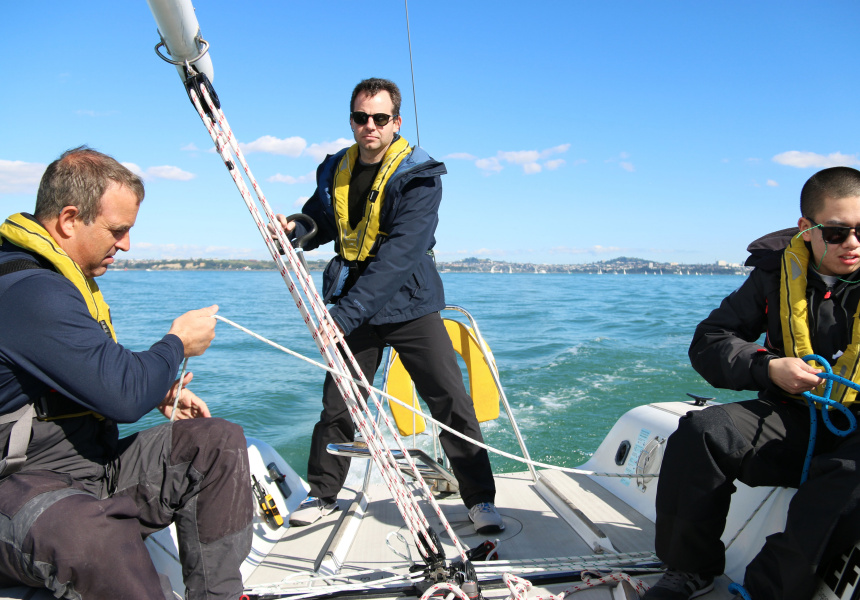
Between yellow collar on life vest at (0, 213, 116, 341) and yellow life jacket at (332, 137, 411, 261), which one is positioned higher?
yellow life jacket at (332, 137, 411, 261)

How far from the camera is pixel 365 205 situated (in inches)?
101

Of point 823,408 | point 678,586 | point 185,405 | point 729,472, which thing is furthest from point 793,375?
point 185,405

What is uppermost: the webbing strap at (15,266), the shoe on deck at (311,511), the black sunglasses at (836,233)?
the black sunglasses at (836,233)

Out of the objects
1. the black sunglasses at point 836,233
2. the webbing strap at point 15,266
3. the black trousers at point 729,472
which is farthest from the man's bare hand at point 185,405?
the black sunglasses at point 836,233

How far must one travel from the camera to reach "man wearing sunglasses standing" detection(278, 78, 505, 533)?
2.37 m

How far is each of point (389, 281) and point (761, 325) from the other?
133cm

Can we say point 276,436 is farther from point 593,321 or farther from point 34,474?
point 593,321

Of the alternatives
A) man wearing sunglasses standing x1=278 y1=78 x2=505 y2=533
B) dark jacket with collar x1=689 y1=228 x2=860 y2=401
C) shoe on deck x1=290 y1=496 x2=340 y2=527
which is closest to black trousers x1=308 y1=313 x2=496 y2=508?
man wearing sunglasses standing x1=278 y1=78 x2=505 y2=533

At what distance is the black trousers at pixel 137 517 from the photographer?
1288 millimetres

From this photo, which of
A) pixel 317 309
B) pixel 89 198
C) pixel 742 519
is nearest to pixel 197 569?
pixel 317 309

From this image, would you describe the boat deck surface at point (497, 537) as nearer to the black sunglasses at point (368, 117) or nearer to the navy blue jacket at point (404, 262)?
the navy blue jacket at point (404, 262)

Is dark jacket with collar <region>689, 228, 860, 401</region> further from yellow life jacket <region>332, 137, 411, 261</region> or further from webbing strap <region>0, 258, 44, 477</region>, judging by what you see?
Answer: webbing strap <region>0, 258, 44, 477</region>

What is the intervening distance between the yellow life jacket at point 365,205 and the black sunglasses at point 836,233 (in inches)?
60.1

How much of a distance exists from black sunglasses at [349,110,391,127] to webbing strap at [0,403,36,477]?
5.16ft
